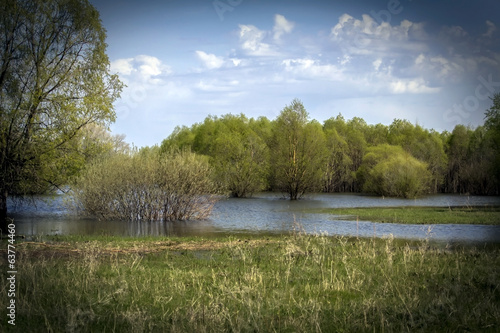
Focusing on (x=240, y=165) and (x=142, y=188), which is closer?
(x=142, y=188)

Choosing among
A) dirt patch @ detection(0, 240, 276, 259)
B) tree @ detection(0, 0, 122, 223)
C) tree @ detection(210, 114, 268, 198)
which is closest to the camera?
dirt patch @ detection(0, 240, 276, 259)

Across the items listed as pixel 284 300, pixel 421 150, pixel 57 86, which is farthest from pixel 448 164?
pixel 284 300

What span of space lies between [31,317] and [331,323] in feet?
16.3

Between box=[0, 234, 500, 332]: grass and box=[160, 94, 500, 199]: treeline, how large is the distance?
139 ft

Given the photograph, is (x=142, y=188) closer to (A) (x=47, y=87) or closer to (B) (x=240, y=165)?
(A) (x=47, y=87)

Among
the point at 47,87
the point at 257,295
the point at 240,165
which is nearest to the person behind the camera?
the point at 257,295

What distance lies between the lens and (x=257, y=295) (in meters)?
9.32

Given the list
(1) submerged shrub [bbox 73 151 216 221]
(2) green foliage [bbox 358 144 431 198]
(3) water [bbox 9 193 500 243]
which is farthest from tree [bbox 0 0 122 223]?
(2) green foliage [bbox 358 144 431 198]

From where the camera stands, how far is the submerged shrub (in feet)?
93.5

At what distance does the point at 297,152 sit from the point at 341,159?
25.0m

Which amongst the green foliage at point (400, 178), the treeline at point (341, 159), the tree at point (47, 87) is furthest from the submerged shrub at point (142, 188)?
the green foliage at point (400, 178)

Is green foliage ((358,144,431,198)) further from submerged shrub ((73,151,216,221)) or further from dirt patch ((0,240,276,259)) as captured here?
dirt patch ((0,240,276,259))

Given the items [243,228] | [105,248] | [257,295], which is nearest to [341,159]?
[243,228]

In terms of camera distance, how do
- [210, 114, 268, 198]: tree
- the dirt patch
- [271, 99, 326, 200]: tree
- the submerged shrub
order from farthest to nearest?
[210, 114, 268, 198]: tree, [271, 99, 326, 200]: tree, the submerged shrub, the dirt patch
